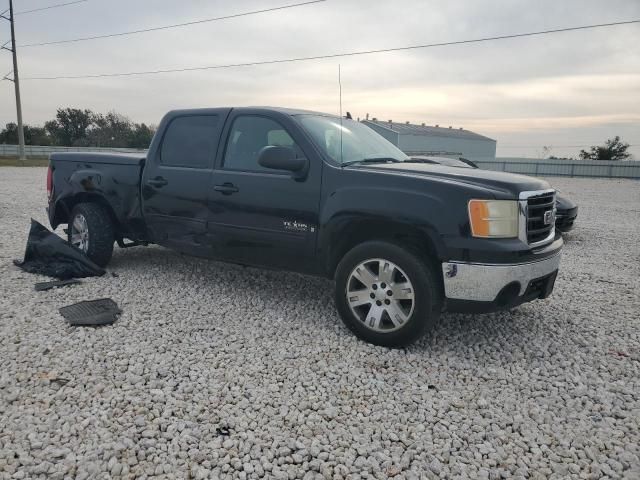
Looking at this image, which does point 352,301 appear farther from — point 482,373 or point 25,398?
point 25,398

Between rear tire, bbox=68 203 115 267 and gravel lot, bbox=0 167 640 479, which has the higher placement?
rear tire, bbox=68 203 115 267

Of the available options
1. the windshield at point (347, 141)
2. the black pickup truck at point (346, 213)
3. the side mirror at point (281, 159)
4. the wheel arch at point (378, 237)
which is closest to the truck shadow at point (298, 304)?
the black pickup truck at point (346, 213)

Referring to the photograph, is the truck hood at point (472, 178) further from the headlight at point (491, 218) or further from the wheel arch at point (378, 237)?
the wheel arch at point (378, 237)

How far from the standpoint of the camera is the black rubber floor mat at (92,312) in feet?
14.0

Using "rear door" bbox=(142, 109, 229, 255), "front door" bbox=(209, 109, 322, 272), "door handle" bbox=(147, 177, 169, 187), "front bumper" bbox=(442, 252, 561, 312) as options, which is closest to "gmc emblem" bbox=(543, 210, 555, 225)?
"front bumper" bbox=(442, 252, 561, 312)

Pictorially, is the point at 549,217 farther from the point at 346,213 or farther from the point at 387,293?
the point at 346,213

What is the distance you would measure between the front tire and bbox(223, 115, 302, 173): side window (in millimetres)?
1247

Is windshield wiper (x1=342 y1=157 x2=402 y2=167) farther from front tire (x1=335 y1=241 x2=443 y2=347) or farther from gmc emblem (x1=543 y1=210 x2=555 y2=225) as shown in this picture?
gmc emblem (x1=543 y1=210 x2=555 y2=225)

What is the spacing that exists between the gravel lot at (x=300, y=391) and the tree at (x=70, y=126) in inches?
2593

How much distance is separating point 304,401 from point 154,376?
3.46 ft

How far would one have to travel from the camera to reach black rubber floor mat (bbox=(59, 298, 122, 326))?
14.0ft

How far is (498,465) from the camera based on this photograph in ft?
8.42

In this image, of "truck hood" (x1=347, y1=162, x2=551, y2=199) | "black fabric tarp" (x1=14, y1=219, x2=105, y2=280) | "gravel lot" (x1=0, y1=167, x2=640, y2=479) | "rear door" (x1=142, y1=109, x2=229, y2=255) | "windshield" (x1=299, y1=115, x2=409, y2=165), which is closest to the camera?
"gravel lot" (x1=0, y1=167, x2=640, y2=479)

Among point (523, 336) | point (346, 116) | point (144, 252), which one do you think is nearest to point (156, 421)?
point (523, 336)
